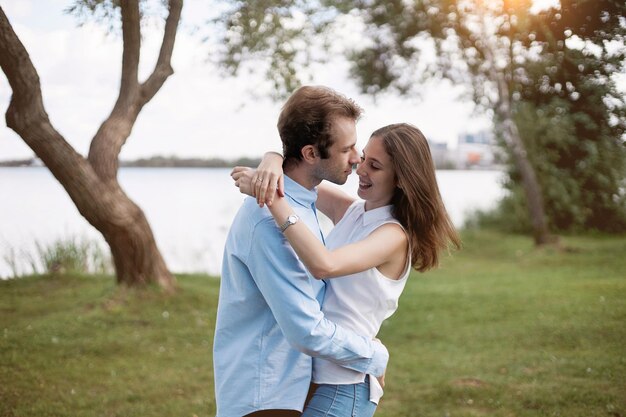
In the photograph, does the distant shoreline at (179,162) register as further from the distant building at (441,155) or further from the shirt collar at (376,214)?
the shirt collar at (376,214)

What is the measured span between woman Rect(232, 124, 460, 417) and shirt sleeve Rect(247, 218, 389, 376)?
2.2 inches

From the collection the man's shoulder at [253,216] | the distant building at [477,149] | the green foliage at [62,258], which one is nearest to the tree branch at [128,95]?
the green foliage at [62,258]

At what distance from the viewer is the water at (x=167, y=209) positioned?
11570mm

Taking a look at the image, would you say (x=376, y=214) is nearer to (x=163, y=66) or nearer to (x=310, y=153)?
(x=310, y=153)

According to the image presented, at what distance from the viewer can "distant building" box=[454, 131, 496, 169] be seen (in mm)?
19172

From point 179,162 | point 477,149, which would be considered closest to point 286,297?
point 179,162

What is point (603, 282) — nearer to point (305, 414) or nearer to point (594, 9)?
point (594, 9)

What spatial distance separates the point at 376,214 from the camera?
2734 millimetres

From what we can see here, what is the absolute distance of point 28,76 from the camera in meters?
7.00

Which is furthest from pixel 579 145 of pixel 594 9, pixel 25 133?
pixel 25 133

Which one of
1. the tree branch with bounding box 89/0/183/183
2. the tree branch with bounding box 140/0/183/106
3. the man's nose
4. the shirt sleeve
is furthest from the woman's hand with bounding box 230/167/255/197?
the tree branch with bounding box 140/0/183/106

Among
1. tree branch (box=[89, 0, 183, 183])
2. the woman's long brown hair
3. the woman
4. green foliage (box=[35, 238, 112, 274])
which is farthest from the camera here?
green foliage (box=[35, 238, 112, 274])

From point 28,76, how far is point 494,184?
1475 centimetres

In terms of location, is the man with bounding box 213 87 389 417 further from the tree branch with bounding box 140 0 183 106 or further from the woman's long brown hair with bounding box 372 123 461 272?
the tree branch with bounding box 140 0 183 106
